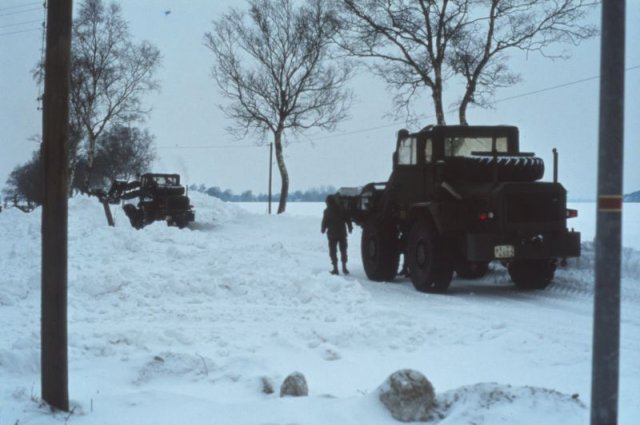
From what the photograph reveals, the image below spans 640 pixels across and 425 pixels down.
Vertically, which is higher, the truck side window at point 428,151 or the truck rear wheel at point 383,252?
the truck side window at point 428,151

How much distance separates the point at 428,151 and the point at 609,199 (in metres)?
9.66

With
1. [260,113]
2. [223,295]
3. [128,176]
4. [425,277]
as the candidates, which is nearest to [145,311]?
[223,295]

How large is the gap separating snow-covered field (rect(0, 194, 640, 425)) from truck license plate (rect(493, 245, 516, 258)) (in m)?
0.72

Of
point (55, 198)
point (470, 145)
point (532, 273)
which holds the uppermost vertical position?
point (470, 145)

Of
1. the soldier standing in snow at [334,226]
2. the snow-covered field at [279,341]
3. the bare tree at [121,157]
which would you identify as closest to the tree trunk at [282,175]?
the soldier standing in snow at [334,226]

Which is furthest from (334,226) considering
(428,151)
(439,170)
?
(439,170)

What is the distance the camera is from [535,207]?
11508 millimetres

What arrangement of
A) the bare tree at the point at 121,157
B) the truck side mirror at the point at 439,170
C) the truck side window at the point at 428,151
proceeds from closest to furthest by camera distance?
the truck side mirror at the point at 439,170 → the truck side window at the point at 428,151 → the bare tree at the point at 121,157

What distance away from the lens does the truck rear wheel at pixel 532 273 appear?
1246 cm

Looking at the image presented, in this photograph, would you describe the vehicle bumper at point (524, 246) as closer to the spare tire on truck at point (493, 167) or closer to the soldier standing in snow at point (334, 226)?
the spare tire on truck at point (493, 167)

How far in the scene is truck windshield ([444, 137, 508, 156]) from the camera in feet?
41.0

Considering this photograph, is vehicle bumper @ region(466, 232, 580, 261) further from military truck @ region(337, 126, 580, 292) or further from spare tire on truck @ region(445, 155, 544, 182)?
spare tire on truck @ region(445, 155, 544, 182)

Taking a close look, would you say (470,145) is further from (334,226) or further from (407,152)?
(334,226)

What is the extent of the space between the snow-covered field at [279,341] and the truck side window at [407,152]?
232 cm
